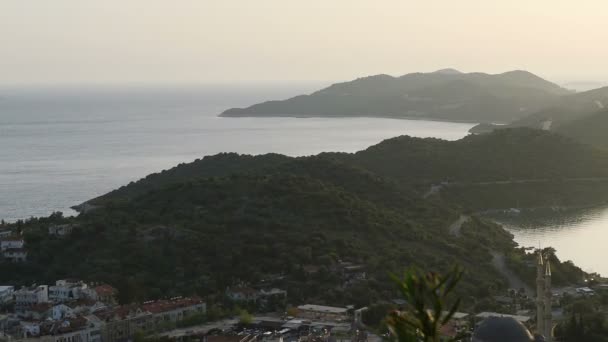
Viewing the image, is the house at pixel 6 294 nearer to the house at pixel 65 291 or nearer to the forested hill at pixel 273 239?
the house at pixel 65 291

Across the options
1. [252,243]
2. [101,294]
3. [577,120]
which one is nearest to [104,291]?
[101,294]

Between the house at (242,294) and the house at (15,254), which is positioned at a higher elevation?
the house at (15,254)

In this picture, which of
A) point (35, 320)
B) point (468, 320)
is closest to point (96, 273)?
point (35, 320)

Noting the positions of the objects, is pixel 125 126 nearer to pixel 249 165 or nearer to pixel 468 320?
pixel 249 165

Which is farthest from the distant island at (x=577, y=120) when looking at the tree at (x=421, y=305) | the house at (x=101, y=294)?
the tree at (x=421, y=305)

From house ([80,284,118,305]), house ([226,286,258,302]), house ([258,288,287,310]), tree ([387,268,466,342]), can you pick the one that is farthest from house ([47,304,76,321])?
tree ([387,268,466,342])

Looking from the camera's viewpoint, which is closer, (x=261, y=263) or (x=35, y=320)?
(x=35, y=320)
